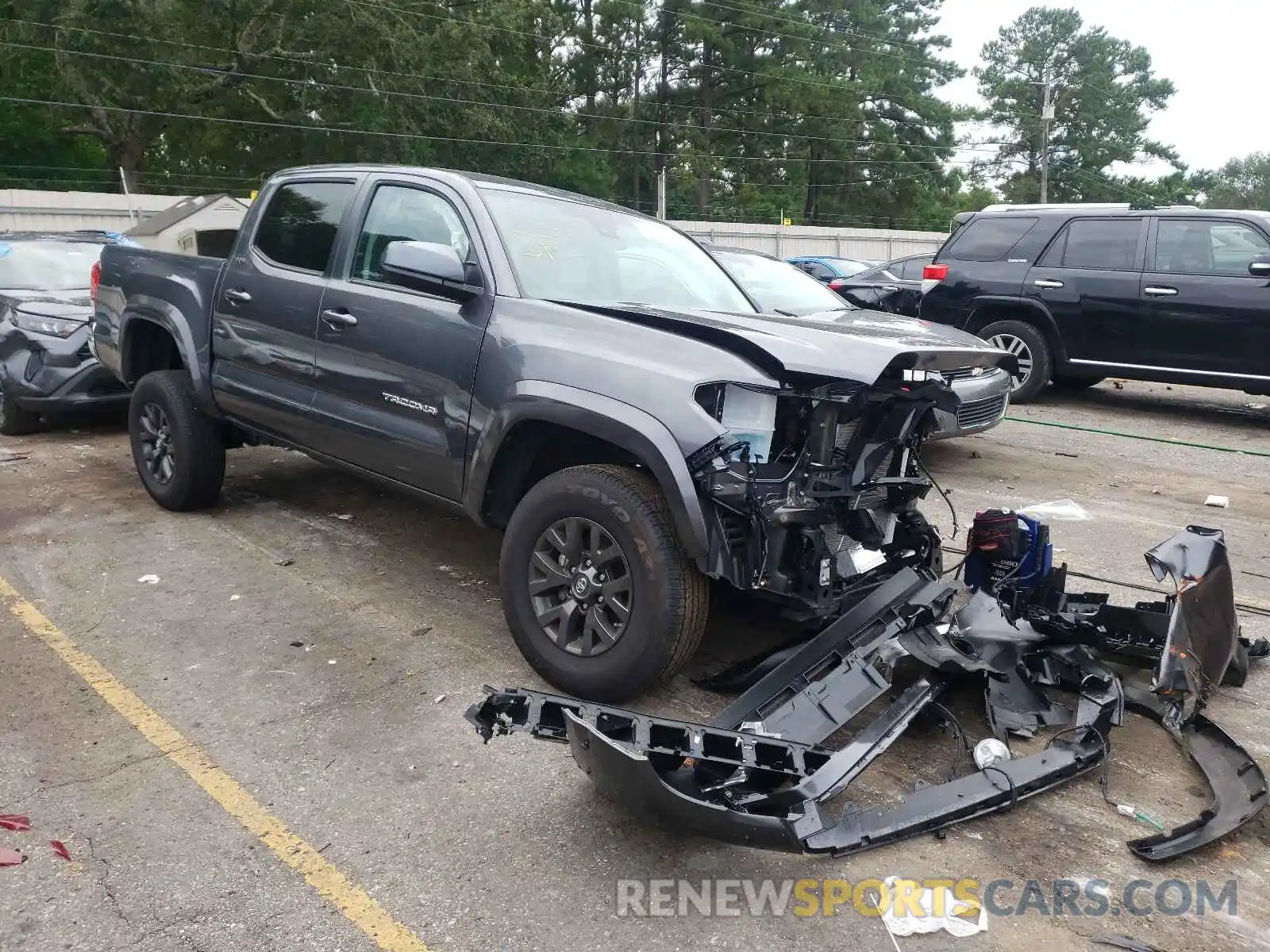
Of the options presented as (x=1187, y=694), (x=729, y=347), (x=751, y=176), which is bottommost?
(x=1187, y=694)

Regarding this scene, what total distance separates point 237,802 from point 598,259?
8.42ft

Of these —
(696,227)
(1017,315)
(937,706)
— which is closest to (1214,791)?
(937,706)

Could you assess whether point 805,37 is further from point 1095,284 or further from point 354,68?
point 1095,284

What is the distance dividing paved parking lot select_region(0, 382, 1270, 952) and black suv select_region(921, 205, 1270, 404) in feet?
11.9

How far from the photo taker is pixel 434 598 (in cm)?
468

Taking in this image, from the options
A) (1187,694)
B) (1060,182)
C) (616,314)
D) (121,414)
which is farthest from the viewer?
(1060,182)

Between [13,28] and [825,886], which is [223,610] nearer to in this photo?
[825,886]

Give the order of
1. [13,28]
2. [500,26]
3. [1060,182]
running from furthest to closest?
[1060,182], [500,26], [13,28]

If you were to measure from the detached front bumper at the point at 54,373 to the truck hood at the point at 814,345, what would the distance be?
5549 millimetres

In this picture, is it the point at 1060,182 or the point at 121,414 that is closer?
the point at 121,414

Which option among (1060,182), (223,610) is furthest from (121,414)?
(1060,182)

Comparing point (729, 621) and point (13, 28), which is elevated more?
→ point (13, 28)

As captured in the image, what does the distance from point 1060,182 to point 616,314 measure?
72496 mm

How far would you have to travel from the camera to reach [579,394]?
3.48 m
